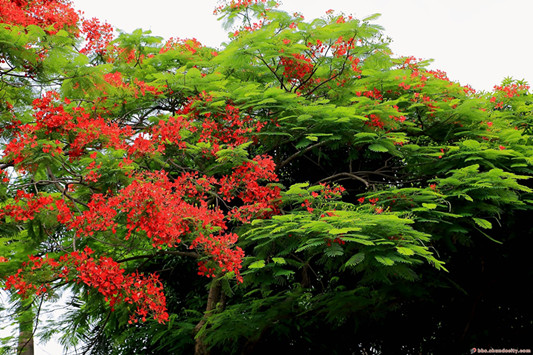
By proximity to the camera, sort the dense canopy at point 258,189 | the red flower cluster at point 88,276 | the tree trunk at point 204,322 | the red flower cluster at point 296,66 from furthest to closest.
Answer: the tree trunk at point 204,322 < the red flower cluster at point 296,66 < the dense canopy at point 258,189 < the red flower cluster at point 88,276

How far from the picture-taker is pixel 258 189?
8266 millimetres

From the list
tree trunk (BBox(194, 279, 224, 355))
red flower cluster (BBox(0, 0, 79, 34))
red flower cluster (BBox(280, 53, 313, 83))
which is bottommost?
tree trunk (BBox(194, 279, 224, 355))

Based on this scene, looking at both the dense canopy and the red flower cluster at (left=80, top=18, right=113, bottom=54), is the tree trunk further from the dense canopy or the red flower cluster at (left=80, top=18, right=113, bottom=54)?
the red flower cluster at (left=80, top=18, right=113, bottom=54)

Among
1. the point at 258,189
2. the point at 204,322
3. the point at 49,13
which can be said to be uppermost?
the point at 49,13

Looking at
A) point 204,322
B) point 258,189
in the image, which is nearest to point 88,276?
point 258,189

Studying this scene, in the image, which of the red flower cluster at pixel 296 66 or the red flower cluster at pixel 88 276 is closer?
the red flower cluster at pixel 88 276

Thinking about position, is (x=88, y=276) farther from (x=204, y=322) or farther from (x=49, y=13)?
(x=49, y=13)

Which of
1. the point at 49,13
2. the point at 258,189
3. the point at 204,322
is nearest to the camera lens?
the point at 258,189

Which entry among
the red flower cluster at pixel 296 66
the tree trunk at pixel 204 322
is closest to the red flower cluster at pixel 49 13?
the red flower cluster at pixel 296 66

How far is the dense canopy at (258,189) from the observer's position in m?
6.70

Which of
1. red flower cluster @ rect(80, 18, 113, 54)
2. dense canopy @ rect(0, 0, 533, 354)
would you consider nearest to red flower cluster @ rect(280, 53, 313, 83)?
dense canopy @ rect(0, 0, 533, 354)

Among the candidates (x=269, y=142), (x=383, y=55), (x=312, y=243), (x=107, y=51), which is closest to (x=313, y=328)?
(x=269, y=142)

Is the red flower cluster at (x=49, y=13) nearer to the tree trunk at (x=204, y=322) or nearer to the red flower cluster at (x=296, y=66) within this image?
the red flower cluster at (x=296, y=66)

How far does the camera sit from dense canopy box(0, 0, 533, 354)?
6695 millimetres
